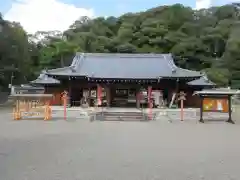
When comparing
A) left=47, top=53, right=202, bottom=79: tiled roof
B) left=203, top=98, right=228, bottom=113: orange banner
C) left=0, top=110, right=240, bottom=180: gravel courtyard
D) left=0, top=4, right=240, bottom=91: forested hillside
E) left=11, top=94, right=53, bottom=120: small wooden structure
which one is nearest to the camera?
left=0, top=110, right=240, bottom=180: gravel courtyard

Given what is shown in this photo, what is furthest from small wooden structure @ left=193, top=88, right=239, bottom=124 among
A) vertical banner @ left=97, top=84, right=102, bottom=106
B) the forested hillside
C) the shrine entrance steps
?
the forested hillside

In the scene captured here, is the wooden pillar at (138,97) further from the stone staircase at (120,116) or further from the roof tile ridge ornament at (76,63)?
the roof tile ridge ornament at (76,63)

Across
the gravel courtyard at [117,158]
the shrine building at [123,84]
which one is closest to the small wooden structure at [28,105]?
the shrine building at [123,84]

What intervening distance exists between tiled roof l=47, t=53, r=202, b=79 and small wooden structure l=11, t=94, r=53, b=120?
389 centimetres

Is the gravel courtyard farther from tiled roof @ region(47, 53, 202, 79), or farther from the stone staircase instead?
tiled roof @ region(47, 53, 202, 79)

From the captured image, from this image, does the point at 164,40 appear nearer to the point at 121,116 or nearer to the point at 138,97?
the point at 138,97

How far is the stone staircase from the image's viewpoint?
704 inches

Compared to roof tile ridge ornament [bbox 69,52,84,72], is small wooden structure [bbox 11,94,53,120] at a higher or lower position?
lower

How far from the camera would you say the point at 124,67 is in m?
26.3

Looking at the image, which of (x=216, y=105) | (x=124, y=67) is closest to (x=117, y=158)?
(x=216, y=105)

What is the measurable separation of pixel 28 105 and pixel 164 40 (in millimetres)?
34167

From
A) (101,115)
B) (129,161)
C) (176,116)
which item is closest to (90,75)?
(101,115)

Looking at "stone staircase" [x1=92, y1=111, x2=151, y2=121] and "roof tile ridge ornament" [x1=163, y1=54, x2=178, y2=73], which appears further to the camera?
"roof tile ridge ornament" [x1=163, y1=54, x2=178, y2=73]

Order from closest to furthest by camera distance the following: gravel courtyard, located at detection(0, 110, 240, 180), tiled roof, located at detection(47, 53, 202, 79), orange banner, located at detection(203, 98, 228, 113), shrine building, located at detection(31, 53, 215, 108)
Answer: gravel courtyard, located at detection(0, 110, 240, 180) → orange banner, located at detection(203, 98, 228, 113) → shrine building, located at detection(31, 53, 215, 108) → tiled roof, located at detection(47, 53, 202, 79)
